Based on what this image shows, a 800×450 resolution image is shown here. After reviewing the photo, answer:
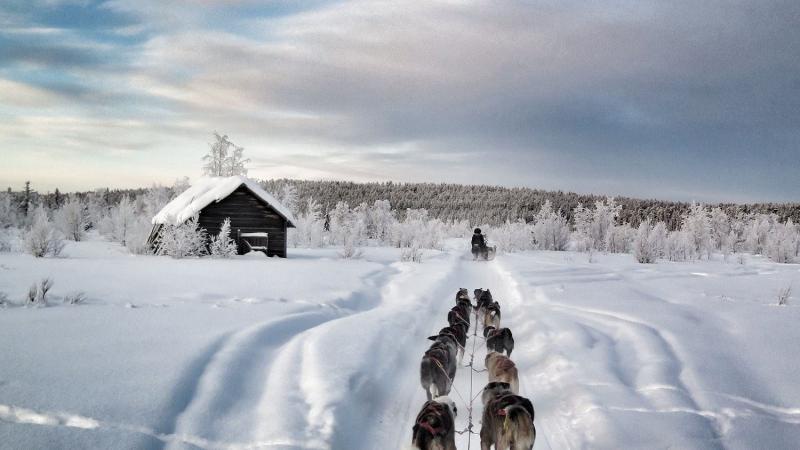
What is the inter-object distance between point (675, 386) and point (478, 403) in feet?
8.35

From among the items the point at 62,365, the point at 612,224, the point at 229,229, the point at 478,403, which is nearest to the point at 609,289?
the point at 478,403

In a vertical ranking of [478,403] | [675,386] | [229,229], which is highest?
[229,229]

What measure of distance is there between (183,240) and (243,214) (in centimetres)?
344

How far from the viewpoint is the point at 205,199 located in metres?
21.5

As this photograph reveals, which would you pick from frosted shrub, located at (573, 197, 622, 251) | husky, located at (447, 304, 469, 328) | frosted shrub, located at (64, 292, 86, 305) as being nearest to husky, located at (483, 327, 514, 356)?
husky, located at (447, 304, 469, 328)

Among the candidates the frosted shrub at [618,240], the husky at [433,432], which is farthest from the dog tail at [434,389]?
the frosted shrub at [618,240]

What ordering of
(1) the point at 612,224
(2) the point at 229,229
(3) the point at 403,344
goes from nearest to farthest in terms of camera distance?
(3) the point at 403,344
(2) the point at 229,229
(1) the point at 612,224

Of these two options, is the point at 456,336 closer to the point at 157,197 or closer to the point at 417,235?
the point at 417,235

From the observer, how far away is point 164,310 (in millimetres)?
8219

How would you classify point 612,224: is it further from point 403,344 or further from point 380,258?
point 403,344

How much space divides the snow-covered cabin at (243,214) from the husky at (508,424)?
19.5 m

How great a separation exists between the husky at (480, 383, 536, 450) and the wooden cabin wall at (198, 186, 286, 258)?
19521 millimetres

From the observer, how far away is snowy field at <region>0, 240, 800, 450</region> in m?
4.27

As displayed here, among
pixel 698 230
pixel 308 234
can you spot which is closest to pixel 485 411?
pixel 308 234
